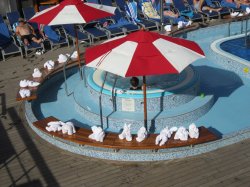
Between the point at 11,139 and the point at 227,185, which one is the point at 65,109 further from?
the point at 227,185

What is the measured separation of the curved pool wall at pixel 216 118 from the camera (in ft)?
23.4

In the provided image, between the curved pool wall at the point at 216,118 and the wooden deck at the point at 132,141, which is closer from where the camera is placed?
the wooden deck at the point at 132,141

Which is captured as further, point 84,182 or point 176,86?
point 176,86

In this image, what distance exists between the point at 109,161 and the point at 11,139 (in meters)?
2.41

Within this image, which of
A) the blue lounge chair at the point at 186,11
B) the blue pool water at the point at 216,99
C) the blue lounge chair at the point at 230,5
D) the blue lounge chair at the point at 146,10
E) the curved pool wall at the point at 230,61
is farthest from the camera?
the blue lounge chair at the point at 230,5

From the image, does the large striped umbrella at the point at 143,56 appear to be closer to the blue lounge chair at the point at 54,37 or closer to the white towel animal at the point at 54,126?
the white towel animal at the point at 54,126

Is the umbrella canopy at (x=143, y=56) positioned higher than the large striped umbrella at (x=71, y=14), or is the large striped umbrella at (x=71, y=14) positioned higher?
the large striped umbrella at (x=71, y=14)

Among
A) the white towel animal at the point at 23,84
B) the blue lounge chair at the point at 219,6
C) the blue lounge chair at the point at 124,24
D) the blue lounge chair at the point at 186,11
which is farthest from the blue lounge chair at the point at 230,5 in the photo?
the white towel animal at the point at 23,84

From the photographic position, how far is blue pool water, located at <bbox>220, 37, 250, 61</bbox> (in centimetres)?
1256

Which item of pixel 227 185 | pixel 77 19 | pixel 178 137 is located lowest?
pixel 227 185

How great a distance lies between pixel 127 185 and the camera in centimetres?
653

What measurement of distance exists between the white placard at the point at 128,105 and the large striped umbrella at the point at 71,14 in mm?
2231

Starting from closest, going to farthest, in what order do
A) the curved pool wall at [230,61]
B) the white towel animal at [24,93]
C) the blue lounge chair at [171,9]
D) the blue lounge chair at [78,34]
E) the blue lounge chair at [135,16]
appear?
the white towel animal at [24,93], the curved pool wall at [230,61], the blue lounge chair at [78,34], the blue lounge chair at [135,16], the blue lounge chair at [171,9]

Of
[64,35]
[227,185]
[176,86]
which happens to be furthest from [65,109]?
[64,35]
